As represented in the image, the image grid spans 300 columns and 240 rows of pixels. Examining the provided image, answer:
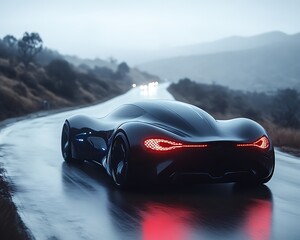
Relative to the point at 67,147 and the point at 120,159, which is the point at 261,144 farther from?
the point at 67,147

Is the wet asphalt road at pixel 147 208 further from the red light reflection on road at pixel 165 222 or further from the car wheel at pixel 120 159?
the car wheel at pixel 120 159

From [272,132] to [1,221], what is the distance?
11.6m

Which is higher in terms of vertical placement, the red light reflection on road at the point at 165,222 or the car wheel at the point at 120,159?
the car wheel at the point at 120,159

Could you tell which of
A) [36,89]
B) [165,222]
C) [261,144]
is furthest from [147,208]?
[36,89]

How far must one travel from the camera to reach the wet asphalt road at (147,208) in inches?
214

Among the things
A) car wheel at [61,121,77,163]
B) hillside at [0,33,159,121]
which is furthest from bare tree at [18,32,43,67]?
car wheel at [61,121,77,163]

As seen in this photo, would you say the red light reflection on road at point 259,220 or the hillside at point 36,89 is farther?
the hillside at point 36,89

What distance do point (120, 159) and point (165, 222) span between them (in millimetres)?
1866

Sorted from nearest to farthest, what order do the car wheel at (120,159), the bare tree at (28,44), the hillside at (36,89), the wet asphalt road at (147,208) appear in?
the wet asphalt road at (147,208) < the car wheel at (120,159) < the hillside at (36,89) < the bare tree at (28,44)

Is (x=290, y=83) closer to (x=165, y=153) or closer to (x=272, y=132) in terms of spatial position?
(x=272, y=132)

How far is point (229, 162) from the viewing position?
22.9 ft

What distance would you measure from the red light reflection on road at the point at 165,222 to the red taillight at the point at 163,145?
2.40ft

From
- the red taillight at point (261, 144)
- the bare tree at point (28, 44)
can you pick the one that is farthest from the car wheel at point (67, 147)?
the bare tree at point (28, 44)

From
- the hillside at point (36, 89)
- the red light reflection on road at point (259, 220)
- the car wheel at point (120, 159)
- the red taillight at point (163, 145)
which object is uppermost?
the red taillight at point (163, 145)
